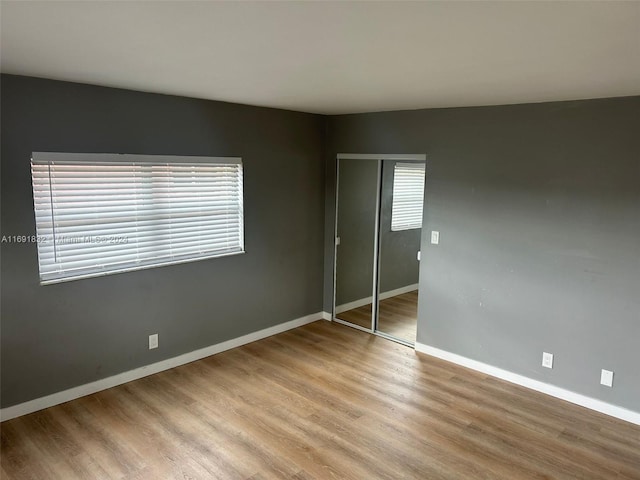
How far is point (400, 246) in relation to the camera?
466 centimetres

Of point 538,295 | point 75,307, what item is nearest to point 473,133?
point 538,295

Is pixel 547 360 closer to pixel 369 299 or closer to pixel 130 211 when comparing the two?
pixel 369 299

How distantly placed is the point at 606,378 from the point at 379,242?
90.6 inches

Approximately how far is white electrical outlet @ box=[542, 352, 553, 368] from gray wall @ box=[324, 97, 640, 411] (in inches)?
1.6

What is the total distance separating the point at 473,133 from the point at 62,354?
3.75 m

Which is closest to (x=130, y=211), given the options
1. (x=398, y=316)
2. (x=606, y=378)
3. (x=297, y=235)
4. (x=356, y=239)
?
(x=297, y=235)

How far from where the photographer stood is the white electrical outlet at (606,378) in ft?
10.8

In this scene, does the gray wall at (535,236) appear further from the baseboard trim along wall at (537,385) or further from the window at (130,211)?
the window at (130,211)

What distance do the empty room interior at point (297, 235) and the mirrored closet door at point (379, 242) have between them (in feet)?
0.12

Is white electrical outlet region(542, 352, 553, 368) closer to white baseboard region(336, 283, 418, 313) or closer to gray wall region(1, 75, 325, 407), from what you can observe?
white baseboard region(336, 283, 418, 313)

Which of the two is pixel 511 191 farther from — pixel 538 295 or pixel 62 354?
pixel 62 354

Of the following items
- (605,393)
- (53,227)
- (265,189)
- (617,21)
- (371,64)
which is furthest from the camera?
(265,189)

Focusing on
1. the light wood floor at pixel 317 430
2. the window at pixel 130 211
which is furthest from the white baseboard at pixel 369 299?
the window at pixel 130 211

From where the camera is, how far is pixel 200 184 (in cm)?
397
